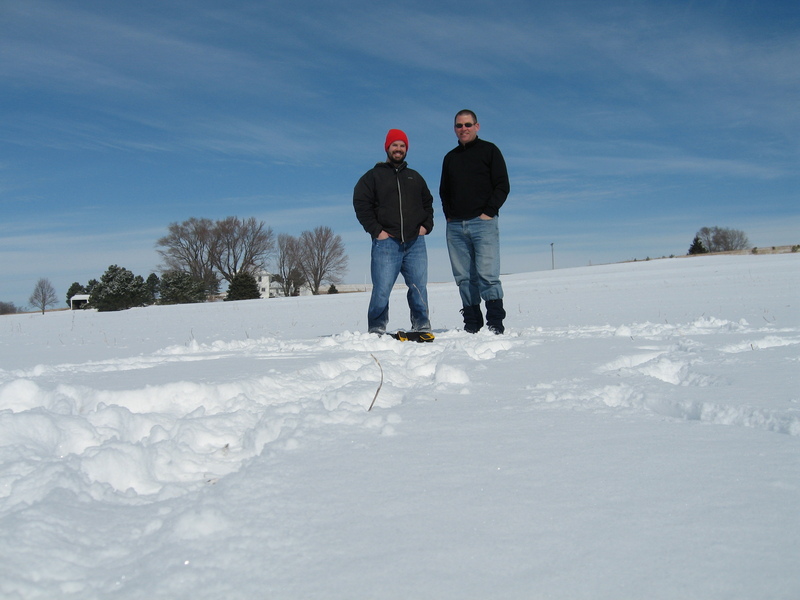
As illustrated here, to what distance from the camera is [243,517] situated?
1085 mm

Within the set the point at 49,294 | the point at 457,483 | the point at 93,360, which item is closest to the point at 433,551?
the point at 457,483

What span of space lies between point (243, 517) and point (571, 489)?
0.70 metres

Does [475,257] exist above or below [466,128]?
below

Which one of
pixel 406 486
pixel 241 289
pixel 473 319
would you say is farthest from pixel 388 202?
pixel 241 289

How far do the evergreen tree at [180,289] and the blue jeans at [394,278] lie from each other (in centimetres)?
3371

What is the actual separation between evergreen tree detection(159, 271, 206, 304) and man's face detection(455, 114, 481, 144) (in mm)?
34006

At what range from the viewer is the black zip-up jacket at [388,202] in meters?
4.45

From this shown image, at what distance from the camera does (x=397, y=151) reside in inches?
177

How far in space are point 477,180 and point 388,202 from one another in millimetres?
776

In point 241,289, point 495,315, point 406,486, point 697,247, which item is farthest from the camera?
point 697,247

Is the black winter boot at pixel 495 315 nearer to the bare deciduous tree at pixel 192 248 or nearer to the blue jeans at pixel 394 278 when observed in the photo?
the blue jeans at pixel 394 278

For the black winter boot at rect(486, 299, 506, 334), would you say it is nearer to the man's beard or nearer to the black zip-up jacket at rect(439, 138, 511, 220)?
the black zip-up jacket at rect(439, 138, 511, 220)

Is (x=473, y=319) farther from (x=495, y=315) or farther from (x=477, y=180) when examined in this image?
(x=477, y=180)

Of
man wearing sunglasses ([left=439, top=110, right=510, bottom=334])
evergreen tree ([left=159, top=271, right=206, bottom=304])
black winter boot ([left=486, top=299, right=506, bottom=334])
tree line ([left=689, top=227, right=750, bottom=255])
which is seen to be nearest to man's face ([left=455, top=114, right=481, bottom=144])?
man wearing sunglasses ([left=439, top=110, right=510, bottom=334])
